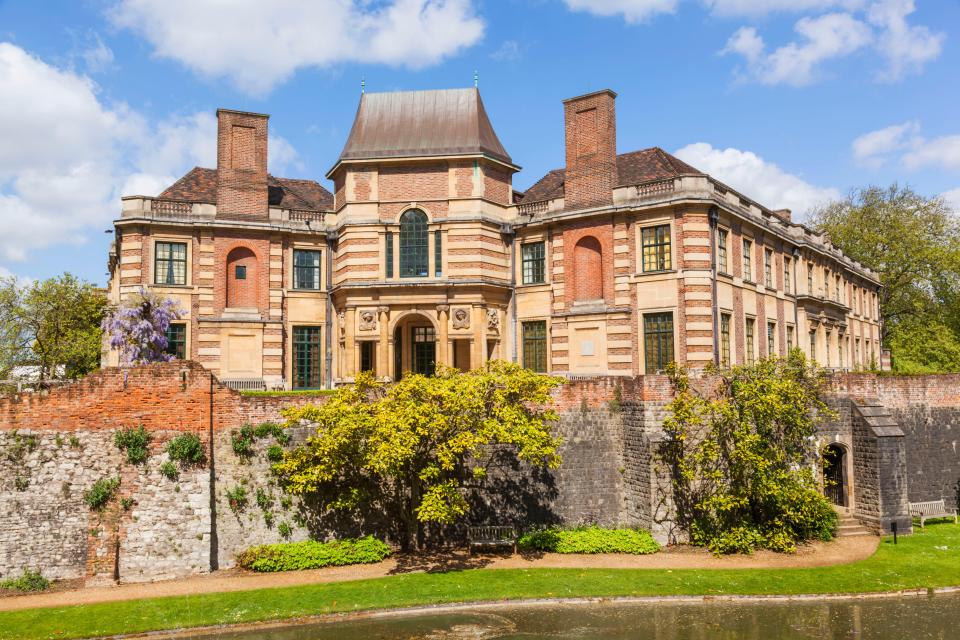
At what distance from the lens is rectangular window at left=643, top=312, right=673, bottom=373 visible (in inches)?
1176

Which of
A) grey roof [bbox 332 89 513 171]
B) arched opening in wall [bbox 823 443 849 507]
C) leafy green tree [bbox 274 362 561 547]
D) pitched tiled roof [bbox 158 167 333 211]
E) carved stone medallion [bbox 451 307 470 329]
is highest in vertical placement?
grey roof [bbox 332 89 513 171]

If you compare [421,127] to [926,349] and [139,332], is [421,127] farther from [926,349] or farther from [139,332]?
[926,349]

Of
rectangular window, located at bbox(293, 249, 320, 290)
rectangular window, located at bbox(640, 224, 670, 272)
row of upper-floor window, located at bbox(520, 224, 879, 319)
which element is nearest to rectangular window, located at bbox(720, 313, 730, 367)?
row of upper-floor window, located at bbox(520, 224, 879, 319)

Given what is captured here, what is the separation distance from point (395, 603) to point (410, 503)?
485 centimetres

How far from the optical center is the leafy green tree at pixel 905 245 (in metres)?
50.2

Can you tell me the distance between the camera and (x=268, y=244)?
33.7 metres

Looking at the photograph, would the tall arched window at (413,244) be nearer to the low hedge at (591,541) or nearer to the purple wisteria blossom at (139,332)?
the purple wisteria blossom at (139,332)

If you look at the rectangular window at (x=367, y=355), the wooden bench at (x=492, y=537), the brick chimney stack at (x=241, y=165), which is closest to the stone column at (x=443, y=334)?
the rectangular window at (x=367, y=355)

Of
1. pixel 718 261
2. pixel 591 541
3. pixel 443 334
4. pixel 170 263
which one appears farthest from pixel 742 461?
pixel 170 263

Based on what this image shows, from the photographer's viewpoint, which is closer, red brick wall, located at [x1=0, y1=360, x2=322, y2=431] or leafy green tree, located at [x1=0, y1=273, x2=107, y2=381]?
red brick wall, located at [x1=0, y1=360, x2=322, y2=431]

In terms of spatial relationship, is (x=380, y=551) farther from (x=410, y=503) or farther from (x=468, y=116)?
(x=468, y=116)

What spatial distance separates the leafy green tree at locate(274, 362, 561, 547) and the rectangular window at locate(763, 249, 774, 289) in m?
17.9

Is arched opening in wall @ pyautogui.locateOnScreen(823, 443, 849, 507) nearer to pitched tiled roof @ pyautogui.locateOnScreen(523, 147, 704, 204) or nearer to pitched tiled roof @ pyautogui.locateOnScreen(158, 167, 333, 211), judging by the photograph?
pitched tiled roof @ pyautogui.locateOnScreen(523, 147, 704, 204)

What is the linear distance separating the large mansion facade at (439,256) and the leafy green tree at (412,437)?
9.53 m
